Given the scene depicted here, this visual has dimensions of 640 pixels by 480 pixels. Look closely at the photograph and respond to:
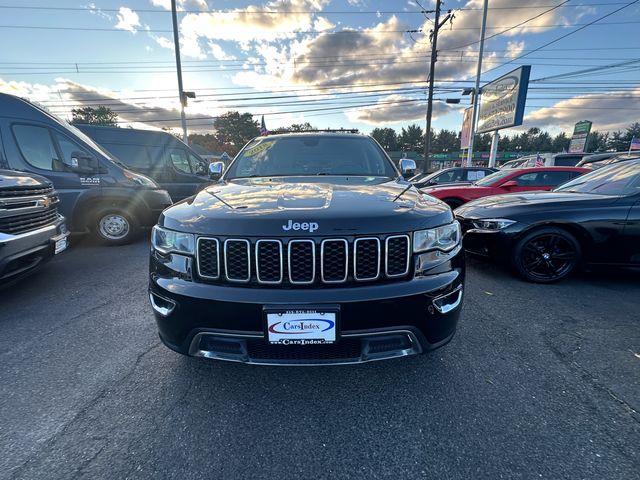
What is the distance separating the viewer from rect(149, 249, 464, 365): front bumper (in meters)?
1.56

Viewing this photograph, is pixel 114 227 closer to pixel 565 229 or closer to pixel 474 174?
pixel 565 229

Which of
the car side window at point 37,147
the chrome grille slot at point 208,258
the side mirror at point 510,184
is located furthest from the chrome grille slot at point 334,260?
the side mirror at point 510,184

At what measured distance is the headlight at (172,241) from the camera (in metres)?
1.70

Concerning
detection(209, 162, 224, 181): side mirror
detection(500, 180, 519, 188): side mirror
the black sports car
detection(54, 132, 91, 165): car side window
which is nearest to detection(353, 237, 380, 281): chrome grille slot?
detection(209, 162, 224, 181): side mirror

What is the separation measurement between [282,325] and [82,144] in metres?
5.60

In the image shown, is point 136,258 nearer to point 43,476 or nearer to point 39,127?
point 39,127

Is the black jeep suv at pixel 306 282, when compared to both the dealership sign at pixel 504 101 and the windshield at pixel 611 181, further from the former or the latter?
the dealership sign at pixel 504 101

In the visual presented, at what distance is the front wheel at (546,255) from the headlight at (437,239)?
2468 mm

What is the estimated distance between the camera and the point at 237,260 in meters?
1.64

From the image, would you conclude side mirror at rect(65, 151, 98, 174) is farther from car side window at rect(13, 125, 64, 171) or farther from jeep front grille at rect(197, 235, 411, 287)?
jeep front grille at rect(197, 235, 411, 287)

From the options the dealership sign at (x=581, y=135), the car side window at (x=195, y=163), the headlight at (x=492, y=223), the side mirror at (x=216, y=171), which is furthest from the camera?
the dealership sign at (x=581, y=135)

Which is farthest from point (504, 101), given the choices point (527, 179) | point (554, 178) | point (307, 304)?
point (307, 304)

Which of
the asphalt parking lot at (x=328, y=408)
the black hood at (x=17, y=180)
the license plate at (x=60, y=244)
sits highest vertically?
the black hood at (x=17, y=180)

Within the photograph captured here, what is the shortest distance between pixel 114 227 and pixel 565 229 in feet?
23.2
